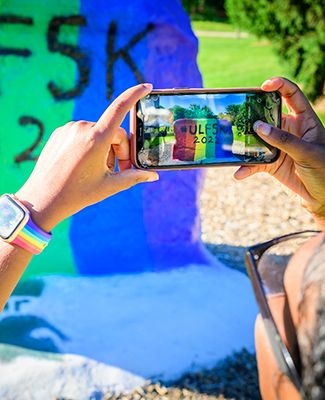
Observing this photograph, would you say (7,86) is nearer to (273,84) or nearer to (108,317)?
(108,317)

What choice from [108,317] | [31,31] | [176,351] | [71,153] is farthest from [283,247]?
[31,31]

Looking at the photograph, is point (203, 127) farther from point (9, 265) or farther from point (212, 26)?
point (212, 26)

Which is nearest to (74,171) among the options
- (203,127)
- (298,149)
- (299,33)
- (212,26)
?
(203,127)

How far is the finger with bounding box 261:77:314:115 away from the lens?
5.80ft

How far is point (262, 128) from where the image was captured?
1734 mm

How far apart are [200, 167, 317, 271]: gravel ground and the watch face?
286 centimetres

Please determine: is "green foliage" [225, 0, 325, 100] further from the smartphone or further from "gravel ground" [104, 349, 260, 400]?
the smartphone

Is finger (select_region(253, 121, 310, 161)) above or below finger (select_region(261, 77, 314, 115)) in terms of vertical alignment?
below

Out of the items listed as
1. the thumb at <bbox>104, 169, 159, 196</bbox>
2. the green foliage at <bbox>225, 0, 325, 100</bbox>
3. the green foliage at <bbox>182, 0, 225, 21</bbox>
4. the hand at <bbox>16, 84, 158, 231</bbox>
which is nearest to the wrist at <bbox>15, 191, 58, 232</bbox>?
the hand at <bbox>16, 84, 158, 231</bbox>

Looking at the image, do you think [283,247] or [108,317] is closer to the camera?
[283,247]

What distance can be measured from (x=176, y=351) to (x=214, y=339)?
232mm

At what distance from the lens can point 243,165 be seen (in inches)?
73.0

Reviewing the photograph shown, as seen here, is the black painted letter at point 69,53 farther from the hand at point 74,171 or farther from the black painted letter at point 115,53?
the hand at point 74,171

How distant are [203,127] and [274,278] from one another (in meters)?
0.91
